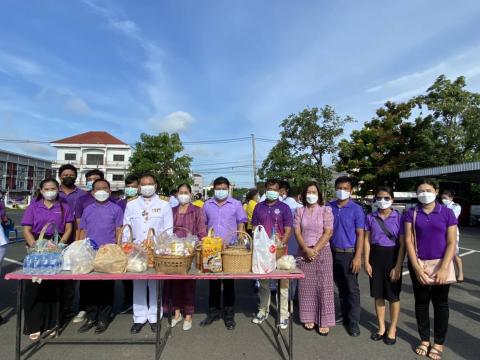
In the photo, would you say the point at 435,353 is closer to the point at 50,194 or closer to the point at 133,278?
the point at 133,278

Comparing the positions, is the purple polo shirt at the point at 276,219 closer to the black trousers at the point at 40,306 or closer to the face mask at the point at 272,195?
the face mask at the point at 272,195

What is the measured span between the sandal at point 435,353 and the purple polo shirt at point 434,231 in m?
0.91

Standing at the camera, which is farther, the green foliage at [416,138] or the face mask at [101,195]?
the green foliage at [416,138]

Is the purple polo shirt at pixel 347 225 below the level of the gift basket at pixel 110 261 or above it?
above

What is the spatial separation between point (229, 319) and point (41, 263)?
88.5 inches

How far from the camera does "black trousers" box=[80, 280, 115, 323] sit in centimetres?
430

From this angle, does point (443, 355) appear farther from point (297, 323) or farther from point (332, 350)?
point (297, 323)

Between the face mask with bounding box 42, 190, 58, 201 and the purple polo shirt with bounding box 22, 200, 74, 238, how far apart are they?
0.10 metres

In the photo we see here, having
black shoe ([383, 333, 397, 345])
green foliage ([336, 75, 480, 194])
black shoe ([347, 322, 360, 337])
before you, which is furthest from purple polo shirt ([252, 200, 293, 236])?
green foliage ([336, 75, 480, 194])

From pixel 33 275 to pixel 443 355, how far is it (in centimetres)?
405

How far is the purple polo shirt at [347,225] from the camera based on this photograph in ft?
13.8

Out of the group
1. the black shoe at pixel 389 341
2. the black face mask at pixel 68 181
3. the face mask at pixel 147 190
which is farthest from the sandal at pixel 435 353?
the black face mask at pixel 68 181

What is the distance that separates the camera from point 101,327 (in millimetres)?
4109

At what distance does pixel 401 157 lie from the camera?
23.8 metres
